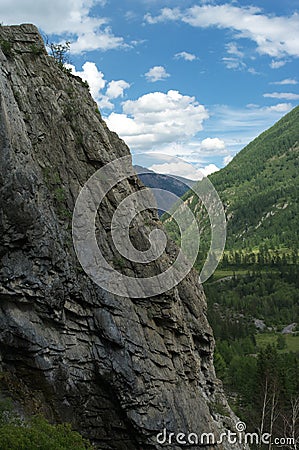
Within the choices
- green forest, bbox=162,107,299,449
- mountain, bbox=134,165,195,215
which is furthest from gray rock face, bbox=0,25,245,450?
green forest, bbox=162,107,299,449

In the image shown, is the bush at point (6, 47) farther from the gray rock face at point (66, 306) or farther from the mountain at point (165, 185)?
the mountain at point (165, 185)

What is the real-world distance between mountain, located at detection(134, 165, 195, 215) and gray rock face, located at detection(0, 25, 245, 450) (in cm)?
172

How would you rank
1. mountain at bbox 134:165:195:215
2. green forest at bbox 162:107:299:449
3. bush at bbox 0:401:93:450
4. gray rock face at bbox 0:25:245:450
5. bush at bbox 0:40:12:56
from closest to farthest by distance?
1. bush at bbox 0:401:93:450
2. gray rock face at bbox 0:25:245:450
3. bush at bbox 0:40:12:56
4. mountain at bbox 134:165:195:215
5. green forest at bbox 162:107:299:449

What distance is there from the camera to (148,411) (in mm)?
22531

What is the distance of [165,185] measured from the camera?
25.2 metres

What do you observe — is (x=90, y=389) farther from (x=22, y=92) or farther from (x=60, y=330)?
(x=22, y=92)

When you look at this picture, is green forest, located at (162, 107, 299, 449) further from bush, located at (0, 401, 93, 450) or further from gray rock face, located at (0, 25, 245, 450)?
bush, located at (0, 401, 93, 450)

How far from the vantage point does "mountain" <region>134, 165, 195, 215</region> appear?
77.9 ft

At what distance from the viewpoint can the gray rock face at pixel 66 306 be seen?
69.3 feet

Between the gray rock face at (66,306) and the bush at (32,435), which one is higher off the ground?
the gray rock face at (66,306)

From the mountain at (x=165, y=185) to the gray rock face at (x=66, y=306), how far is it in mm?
1718

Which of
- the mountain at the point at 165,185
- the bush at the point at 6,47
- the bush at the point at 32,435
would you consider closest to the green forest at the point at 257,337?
the mountain at the point at 165,185

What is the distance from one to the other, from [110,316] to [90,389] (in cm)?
356

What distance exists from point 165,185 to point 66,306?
830 cm
